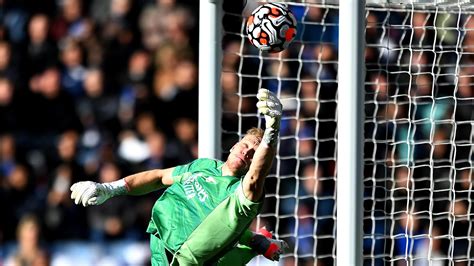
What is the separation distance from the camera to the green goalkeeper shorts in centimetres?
436

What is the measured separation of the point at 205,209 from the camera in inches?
181

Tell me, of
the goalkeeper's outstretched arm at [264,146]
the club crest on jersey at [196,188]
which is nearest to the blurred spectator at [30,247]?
the club crest on jersey at [196,188]

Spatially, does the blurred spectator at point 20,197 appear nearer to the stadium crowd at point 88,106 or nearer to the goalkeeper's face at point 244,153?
the stadium crowd at point 88,106

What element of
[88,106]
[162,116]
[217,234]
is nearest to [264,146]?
[217,234]

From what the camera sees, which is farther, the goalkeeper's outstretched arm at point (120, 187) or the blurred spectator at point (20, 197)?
the blurred spectator at point (20, 197)

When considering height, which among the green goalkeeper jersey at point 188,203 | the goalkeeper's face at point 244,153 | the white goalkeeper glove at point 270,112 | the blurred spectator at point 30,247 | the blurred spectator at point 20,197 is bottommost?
the blurred spectator at point 30,247

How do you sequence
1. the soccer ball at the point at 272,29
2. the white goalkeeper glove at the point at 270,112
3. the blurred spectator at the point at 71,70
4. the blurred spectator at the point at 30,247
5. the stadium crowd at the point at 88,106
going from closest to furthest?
the white goalkeeper glove at the point at 270,112
the soccer ball at the point at 272,29
the blurred spectator at the point at 30,247
the stadium crowd at the point at 88,106
the blurred spectator at the point at 71,70

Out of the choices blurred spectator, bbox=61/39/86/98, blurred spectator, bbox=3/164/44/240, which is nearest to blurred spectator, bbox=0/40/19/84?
blurred spectator, bbox=61/39/86/98

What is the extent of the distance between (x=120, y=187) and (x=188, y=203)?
1.29 feet

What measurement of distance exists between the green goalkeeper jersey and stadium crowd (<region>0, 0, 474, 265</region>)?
151cm

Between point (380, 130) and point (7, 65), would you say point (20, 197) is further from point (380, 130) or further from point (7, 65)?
point (380, 130)

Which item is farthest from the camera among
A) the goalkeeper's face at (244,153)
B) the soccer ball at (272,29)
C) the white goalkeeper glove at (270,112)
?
the soccer ball at (272,29)

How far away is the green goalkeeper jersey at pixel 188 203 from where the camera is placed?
15.1 feet

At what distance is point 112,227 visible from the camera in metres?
6.34
